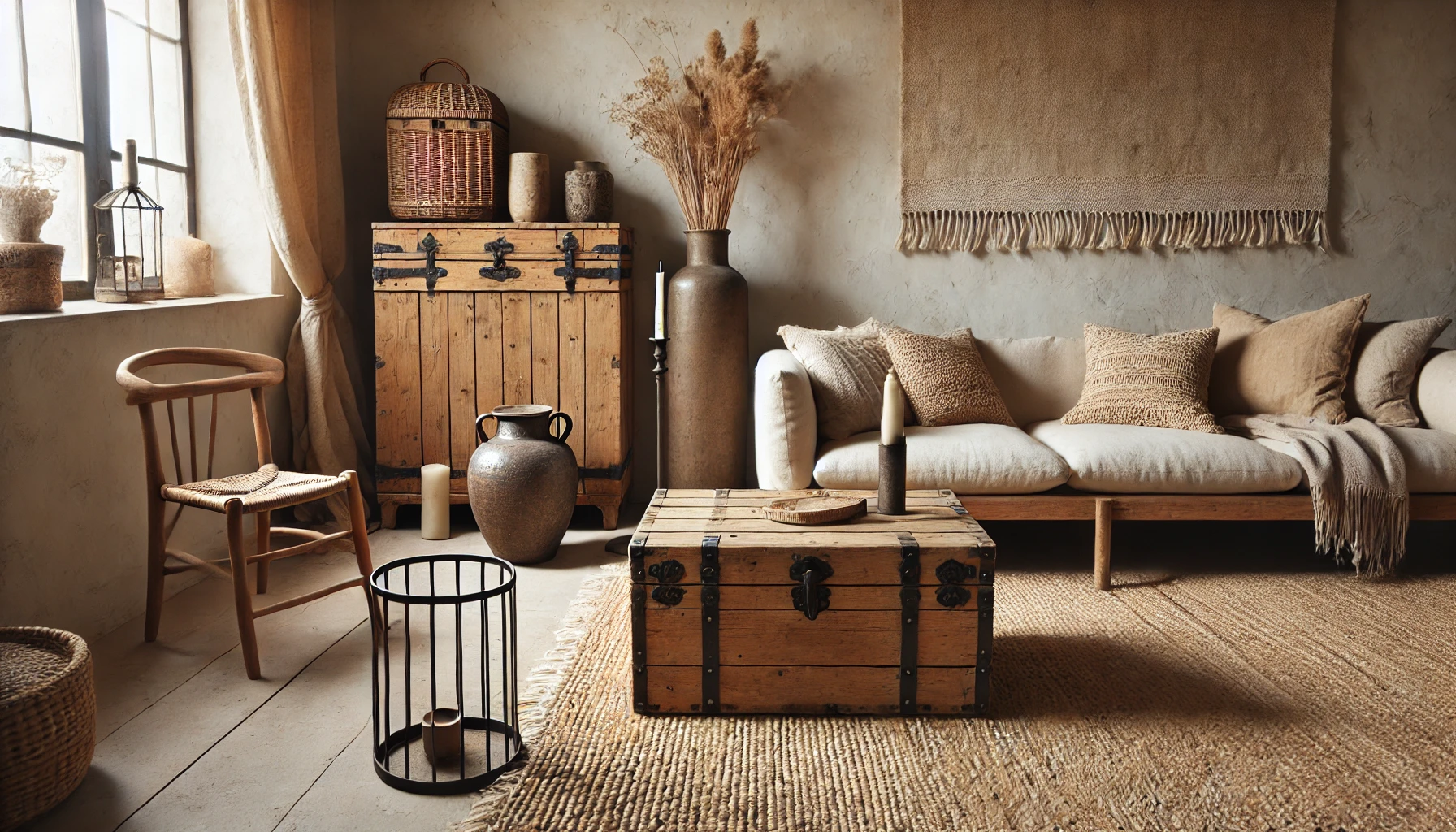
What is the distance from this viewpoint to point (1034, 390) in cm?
391

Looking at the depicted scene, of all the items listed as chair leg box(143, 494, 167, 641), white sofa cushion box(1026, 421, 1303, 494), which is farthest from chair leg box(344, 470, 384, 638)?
white sofa cushion box(1026, 421, 1303, 494)

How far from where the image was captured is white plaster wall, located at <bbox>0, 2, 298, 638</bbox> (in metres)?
2.42

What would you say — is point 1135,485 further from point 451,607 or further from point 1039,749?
point 451,607

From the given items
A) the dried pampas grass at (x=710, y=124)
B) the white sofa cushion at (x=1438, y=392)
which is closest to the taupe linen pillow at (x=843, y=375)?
the dried pampas grass at (x=710, y=124)

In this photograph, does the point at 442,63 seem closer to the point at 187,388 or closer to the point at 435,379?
the point at 435,379

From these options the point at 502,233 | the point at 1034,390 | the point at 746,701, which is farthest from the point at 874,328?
the point at 746,701

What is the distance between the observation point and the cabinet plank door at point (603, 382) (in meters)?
3.76

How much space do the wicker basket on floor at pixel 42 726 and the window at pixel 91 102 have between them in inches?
60.3

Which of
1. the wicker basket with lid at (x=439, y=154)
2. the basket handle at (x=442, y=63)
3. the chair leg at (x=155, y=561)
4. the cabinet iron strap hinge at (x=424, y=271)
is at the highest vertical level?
the basket handle at (x=442, y=63)

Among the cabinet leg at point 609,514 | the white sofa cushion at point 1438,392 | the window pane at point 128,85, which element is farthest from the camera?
the cabinet leg at point 609,514

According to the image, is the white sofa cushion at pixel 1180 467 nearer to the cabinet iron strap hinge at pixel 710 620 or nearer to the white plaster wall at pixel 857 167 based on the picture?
the white plaster wall at pixel 857 167

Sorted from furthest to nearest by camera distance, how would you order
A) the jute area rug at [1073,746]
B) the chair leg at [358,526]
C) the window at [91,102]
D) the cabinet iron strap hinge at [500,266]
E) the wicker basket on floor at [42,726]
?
the cabinet iron strap hinge at [500,266]
the window at [91,102]
the chair leg at [358,526]
the jute area rug at [1073,746]
the wicker basket on floor at [42,726]

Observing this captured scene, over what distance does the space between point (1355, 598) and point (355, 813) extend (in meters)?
2.70

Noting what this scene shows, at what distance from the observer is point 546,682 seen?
240 cm
